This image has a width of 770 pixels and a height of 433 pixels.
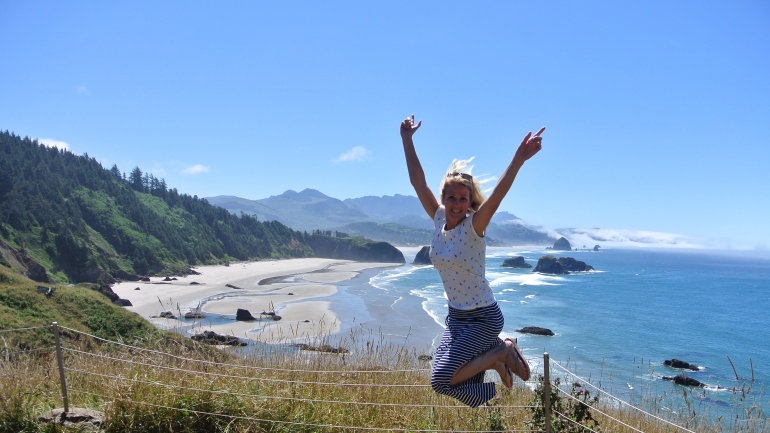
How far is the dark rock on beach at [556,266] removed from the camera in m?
70.2

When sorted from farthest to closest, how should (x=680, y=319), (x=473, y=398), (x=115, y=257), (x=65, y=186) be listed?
(x=65, y=186) < (x=115, y=257) < (x=680, y=319) < (x=473, y=398)

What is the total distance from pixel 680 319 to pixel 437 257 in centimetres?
3593

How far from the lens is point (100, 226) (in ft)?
194

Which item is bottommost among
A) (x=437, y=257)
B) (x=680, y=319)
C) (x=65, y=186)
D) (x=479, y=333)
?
(x=680, y=319)

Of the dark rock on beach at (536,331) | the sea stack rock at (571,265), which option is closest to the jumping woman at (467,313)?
the dark rock on beach at (536,331)

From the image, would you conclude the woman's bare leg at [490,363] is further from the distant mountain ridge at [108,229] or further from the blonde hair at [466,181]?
the distant mountain ridge at [108,229]

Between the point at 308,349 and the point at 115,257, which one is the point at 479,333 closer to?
the point at 308,349

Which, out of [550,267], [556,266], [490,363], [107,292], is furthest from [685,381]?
[556,266]

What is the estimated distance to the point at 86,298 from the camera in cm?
1625

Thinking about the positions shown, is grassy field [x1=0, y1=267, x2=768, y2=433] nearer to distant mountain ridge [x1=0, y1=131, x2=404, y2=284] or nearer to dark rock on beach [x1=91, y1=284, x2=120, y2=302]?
distant mountain ridge [x1=0, y1=131, x2=404, y2=284]

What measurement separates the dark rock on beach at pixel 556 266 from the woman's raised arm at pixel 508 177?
70.3 meters

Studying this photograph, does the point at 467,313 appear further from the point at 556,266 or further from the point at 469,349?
the point at 556,266

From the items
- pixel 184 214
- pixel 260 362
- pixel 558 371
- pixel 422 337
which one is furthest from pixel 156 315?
pixel 184 214

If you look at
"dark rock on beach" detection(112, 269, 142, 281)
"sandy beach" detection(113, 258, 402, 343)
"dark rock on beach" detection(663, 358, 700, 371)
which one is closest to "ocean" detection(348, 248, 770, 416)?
"dark rock on beach" detection(663, 358, 700, 371)
